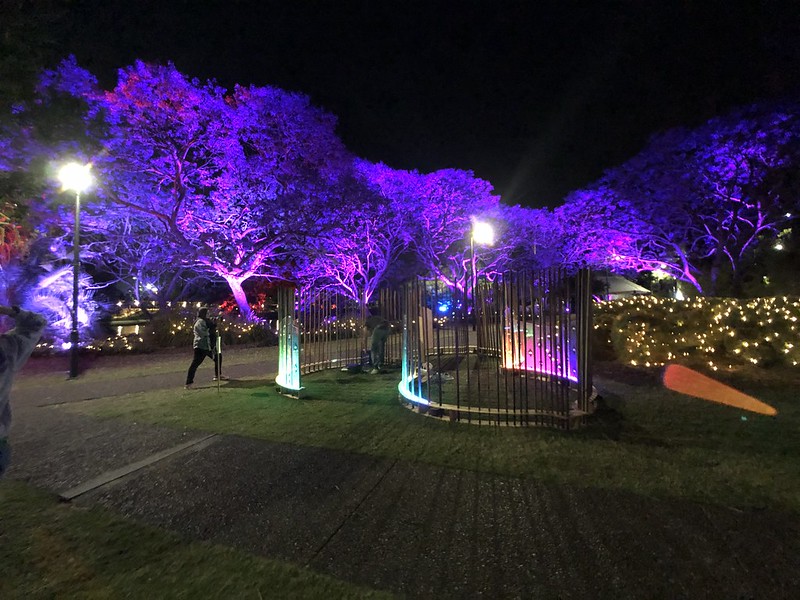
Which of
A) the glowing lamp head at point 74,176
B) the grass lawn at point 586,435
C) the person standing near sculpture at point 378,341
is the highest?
the glowing lamp head at point 74,176

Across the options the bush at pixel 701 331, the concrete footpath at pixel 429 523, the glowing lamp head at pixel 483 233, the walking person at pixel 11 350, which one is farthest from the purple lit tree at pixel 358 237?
the walking person at pixel 11 350

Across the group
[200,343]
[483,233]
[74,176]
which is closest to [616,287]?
[483,233]

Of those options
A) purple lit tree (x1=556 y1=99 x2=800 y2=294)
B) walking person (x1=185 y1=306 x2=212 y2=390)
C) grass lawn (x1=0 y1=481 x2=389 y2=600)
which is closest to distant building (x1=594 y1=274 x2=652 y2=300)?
purple lit tree (x1=556 y1=99 x2=800 y2=294)

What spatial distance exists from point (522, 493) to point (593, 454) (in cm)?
139

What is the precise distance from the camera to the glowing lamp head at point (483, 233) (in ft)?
88.5

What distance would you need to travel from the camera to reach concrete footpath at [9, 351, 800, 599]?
2895 mm

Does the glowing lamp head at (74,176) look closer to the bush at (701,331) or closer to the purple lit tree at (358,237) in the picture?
the purple lit tree at (358,237)

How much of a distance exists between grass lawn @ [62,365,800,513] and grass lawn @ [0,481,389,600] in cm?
216

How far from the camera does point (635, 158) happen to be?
843 inches

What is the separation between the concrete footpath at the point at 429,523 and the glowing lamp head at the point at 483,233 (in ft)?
76.0

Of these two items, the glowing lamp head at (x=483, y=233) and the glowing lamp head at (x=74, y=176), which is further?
the glowing lamp head at (x=483, y=233)

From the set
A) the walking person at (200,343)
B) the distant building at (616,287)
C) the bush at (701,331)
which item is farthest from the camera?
the distant building at (616,287)

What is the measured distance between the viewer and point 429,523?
3600 mm

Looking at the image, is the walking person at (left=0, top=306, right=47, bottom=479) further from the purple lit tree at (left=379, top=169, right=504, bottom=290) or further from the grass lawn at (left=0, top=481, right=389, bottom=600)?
the purple lit tree at (left=379, top=169, right=504, bottom=290)
